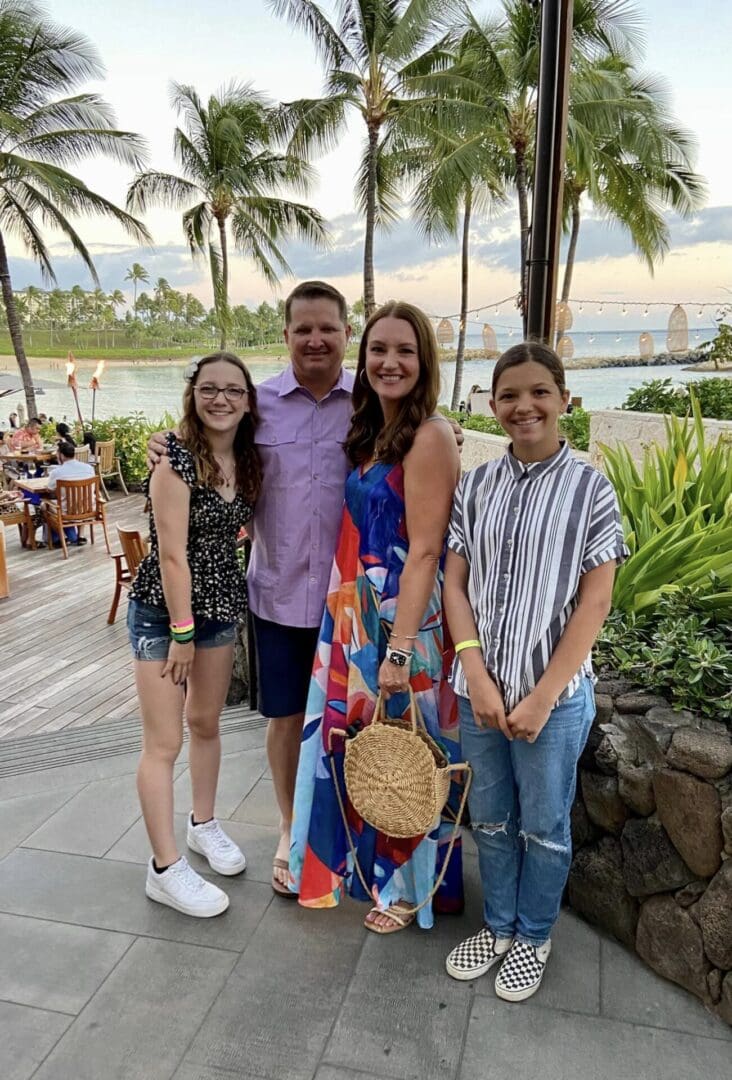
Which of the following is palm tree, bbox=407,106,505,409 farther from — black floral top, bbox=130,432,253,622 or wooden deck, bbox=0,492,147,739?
black floral top, bbox=130,432,253,622

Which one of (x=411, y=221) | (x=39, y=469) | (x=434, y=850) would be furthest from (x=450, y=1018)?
(x=411, y=221)

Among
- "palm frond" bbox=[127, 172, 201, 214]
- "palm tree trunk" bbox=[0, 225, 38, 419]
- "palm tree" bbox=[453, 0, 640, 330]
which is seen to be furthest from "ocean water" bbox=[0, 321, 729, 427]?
"palm tree" bbox=[453, 0, 640, 330]

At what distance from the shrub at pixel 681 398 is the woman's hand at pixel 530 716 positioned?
17.6 ft

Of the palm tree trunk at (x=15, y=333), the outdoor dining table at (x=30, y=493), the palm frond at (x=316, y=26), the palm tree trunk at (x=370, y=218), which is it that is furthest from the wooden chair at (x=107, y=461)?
the palm frond at (x=316, y=26)

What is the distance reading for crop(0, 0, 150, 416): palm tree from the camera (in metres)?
13.7

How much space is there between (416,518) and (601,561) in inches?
17.0

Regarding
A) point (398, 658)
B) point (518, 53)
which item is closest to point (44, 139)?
point (518, 53)

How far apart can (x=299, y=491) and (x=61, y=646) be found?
12.9 ft

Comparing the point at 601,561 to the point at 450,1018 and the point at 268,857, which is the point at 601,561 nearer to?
the point at 450,1018

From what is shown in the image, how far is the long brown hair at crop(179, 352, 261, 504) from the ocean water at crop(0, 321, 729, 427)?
0.12 metres

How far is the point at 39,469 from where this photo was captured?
993 centimetres

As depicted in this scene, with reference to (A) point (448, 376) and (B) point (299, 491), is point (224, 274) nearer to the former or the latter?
(A) point (448, 376)

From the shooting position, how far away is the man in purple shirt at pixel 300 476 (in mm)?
1864

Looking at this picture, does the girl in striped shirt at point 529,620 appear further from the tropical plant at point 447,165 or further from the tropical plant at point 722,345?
the tropical plant at point 447,165
